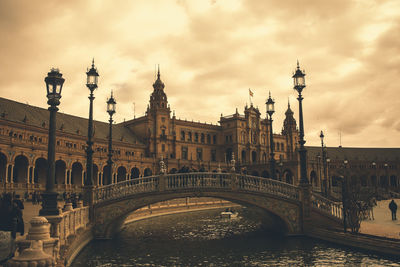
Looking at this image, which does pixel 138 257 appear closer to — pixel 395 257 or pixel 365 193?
pixel 395 257

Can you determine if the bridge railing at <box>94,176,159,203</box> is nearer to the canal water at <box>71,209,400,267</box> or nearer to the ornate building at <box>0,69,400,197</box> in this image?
the canal water at <box>71,209,400,267</box>

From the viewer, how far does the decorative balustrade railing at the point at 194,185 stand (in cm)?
2030

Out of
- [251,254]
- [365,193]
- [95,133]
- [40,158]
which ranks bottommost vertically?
[251,254]

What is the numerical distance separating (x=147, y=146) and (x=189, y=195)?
2175 inches

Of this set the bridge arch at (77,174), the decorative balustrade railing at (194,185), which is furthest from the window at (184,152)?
the decorative balustrade railing at (194,185)

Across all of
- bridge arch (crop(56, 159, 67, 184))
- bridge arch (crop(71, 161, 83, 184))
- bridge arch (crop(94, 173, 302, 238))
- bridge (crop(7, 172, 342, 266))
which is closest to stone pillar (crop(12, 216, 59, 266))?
bridge (crop(7, 172, 342, 266))

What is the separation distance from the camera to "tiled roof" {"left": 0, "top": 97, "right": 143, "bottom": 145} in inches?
2005

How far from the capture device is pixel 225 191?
20984 millimetres

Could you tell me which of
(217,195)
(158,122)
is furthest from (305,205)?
(158,122)

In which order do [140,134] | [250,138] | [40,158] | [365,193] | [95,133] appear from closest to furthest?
1. [365,193]
2. [40,158]
3. [95,133]
4. [140,134]
5. [250,138]

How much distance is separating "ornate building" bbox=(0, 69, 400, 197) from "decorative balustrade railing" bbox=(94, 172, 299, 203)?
1455cm

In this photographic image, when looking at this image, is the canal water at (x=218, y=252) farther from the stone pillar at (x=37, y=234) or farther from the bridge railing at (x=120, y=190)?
the stone pillar at (x=37, y=234)

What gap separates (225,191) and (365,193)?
16.2m

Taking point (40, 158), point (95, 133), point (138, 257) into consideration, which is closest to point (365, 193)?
point (138, 257)
